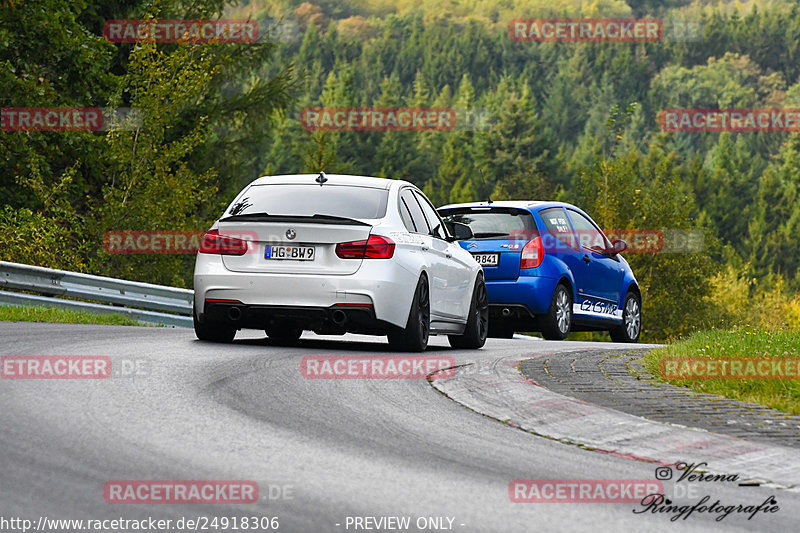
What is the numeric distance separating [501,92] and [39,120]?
150001 millimetres

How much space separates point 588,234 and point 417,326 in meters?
6.86

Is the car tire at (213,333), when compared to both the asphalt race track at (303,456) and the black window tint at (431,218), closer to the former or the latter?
the black window tint at (431,218)

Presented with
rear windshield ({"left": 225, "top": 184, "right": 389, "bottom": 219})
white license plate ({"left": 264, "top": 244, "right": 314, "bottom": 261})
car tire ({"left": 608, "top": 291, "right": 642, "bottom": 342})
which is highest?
rear windshield ({"left": 225, "top": 184, "right": 389, "bottom": 219})

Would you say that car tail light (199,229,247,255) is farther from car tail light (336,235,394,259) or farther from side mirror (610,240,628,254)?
side mirror (610,240,628,254)

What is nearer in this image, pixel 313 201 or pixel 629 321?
pixel 313 201

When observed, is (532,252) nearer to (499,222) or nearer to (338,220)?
(499,222)

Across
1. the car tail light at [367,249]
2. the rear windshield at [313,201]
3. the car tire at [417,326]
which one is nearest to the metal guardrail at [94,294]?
A: the rear windshield at [313,201]

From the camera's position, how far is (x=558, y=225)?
1744 cm

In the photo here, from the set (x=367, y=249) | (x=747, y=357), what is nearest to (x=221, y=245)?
(x=367, y=249)

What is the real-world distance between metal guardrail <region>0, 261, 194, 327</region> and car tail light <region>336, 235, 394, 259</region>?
246 inches

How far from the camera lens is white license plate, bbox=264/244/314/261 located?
1170 cm

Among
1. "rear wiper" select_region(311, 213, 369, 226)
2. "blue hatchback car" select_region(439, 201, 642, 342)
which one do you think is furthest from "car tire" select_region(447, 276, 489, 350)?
"rear wiper" select_region(311, 213, 369, 226)

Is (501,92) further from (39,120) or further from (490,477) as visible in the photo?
(490,477)

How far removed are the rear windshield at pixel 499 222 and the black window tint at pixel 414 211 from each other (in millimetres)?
3657
